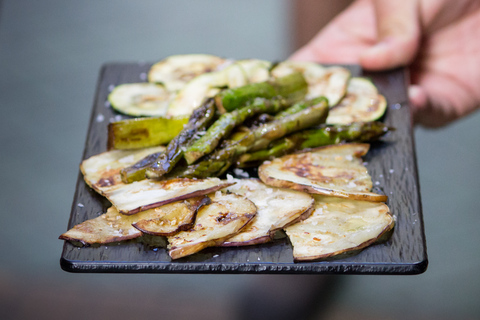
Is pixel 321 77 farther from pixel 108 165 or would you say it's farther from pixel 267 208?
pixel 108 165

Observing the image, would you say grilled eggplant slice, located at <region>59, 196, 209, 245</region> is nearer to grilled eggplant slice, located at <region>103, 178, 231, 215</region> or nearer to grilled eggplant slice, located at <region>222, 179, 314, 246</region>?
grilled eggplant slice, located at <region>103, 178, 231, 215</region>

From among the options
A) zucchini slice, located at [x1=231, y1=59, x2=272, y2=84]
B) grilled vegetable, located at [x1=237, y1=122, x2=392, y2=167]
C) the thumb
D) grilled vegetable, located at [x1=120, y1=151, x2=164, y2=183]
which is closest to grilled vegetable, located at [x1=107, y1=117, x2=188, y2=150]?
grilled vegetable, located at [x1=120, y1=151, x2=164, y2=183]

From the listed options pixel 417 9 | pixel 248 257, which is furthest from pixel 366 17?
pixel 248 257

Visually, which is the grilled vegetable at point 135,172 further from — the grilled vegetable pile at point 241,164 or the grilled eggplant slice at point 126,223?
the grilled eggplant slice at point 126,223

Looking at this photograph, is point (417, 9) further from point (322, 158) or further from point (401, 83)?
point (322, 158)

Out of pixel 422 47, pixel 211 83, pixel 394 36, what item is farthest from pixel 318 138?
pixel 422 47

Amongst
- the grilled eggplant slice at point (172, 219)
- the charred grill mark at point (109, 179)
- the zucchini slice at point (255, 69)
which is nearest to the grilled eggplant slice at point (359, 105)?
the zucchini slice at point (255, 69)

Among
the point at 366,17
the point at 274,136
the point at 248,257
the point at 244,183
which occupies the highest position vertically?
the point at 366,17
